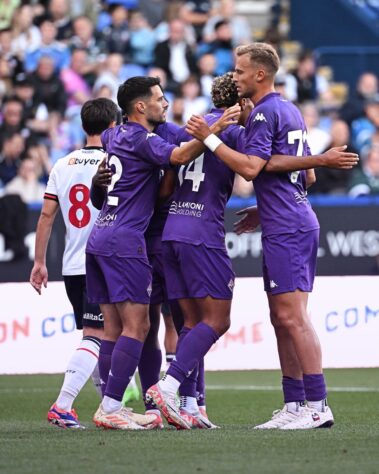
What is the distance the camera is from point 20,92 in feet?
62.7

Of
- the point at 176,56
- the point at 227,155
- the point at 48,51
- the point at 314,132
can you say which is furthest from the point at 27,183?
the point at 227,155

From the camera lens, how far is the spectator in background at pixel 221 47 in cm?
2170

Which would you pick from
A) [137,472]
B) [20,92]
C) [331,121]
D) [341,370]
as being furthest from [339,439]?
[331,121]

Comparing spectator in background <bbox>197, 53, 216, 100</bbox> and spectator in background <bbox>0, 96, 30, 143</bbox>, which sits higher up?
spectator in background <bbox>197, 53, 216, 100</bbox>

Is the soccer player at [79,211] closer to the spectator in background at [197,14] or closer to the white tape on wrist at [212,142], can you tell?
the white tape on wrist at [212,142]

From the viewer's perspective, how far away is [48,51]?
20.1 m

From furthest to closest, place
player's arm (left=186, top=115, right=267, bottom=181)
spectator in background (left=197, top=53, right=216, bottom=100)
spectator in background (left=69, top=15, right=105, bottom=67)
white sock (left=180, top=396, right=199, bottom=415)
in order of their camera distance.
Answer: spectator in background (left=197, top=53, right=216, bottom=100) → spectator in background (left=69, top=15, right=105, bottom=67) → white sock (left=180, top=396, right=199, bottom=415) → player's arm (left=186, top=115, right=267, bottom=181)

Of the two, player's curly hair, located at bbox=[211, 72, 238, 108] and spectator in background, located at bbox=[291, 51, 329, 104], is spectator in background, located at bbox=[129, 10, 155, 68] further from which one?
player's curly hair, located at bbox=[211, 72, 238, 108]

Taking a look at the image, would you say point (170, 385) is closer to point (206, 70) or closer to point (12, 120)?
point (12, 120)

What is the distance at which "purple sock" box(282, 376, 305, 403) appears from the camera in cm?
891

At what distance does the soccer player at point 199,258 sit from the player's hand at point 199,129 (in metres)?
0.29

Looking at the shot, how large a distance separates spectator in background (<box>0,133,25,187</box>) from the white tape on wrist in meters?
9.91

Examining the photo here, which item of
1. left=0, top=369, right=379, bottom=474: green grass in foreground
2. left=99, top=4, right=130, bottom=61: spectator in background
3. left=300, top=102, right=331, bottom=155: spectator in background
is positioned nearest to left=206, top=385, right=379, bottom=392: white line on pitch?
left=0, top=369, right=379, bottom=474: green grass in foreground

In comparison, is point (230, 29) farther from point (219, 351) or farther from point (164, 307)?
point (164, 307)
